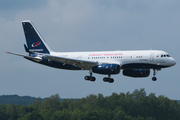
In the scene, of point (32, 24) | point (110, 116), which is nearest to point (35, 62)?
point (32, 24)

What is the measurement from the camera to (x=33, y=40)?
99.1 metres

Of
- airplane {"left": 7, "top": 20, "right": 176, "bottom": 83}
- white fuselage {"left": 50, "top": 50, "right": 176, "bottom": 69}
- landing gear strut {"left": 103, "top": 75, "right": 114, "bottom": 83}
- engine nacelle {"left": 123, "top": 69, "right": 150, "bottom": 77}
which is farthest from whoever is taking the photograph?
engine nacelle {"left": 123, "top": 69, "right": 150, "bottom": 77}

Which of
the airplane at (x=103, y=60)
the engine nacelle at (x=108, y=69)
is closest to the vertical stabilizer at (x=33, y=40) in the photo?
the airplane at (x=103, y=60)

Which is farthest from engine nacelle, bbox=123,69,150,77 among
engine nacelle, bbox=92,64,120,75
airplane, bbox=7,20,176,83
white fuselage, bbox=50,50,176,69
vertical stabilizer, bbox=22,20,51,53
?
vertical stabilizer, bbox=22,20,51,53

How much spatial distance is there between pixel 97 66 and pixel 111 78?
5.58 metres

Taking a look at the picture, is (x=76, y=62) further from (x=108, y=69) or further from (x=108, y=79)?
(x=108, y=69)

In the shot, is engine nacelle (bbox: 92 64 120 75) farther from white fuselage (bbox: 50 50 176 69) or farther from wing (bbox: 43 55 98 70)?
wing (bbox: 43 55 98 70)

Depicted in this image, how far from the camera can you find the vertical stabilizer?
9844 centimetres

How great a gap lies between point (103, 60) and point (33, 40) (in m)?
23.8

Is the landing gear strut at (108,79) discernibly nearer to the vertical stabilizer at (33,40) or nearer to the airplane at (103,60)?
the airplane at (103,60)

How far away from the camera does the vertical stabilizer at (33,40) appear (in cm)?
9844

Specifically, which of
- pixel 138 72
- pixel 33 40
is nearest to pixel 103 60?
pixel 138 72

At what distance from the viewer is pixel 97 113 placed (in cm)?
18588

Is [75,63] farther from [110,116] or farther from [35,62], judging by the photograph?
[110,116]
